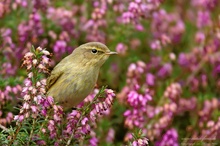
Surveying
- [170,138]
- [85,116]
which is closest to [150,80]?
[170,138]

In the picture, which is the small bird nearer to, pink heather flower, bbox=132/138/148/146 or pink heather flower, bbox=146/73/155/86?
pink heather flower, bbox=132/138/148/146

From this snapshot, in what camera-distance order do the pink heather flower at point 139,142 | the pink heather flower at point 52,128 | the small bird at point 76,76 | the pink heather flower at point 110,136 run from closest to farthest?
the pink heather flower at point 139,142, the pink heather flower at point 52,128, the small bird at point 76,76, the pink heather flower at point 110,136

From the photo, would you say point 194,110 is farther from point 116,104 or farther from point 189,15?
point 189,15

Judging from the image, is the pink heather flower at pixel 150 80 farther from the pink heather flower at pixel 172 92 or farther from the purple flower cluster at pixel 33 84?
the purple flower cluster at pixel 33 84

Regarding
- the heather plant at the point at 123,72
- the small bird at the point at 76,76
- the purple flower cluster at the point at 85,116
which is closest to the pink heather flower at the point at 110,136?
the heather plant at the point at 123,72

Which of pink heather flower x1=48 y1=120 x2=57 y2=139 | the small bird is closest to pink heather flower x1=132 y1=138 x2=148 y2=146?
pink heather flower x1=48 y1=120 x2=57 y2=139

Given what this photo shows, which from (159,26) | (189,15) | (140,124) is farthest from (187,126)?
(189,15)

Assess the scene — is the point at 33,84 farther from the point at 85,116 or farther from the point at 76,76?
the point at 76,76
